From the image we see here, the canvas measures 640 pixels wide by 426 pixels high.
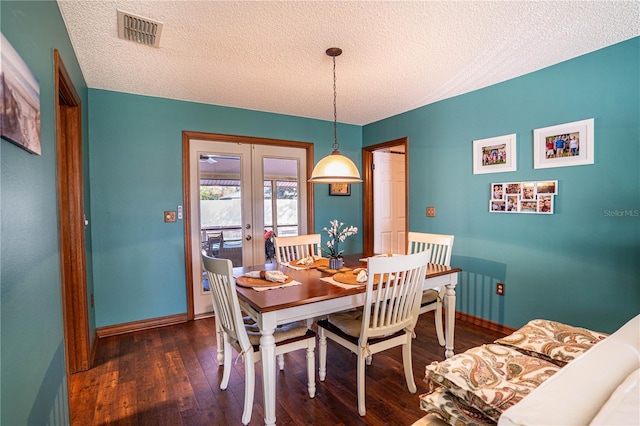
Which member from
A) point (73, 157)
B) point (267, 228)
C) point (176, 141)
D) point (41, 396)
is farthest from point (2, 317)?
point (267, 228)

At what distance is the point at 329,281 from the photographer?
2.13 metres

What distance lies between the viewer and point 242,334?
5.81ft

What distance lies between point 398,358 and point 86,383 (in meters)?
2.32

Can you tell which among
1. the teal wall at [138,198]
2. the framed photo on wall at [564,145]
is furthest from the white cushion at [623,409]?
the teal wall at [138,198]

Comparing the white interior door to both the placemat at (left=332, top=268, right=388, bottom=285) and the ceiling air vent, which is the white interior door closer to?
the placemat at (left=332, top=268, right=388, bottom=285)

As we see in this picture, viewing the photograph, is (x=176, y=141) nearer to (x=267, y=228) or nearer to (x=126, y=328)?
(x=267, y=228)

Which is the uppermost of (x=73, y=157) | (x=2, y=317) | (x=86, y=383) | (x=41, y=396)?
(x=73, y=157)

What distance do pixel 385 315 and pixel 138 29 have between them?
239cm

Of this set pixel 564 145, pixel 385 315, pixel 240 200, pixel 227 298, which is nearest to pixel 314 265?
pixel 385 315

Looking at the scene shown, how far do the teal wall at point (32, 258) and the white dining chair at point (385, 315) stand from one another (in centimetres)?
143

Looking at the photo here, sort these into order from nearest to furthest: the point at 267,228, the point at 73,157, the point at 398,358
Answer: the point at 73,157 < the point at 398,358 < the point at 267,228

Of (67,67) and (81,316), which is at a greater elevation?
(67,67)

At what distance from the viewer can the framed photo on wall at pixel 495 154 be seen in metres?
2.91

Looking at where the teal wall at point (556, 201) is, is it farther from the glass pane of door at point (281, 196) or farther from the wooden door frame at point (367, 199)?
the glass pane of door at point (281, 196)
